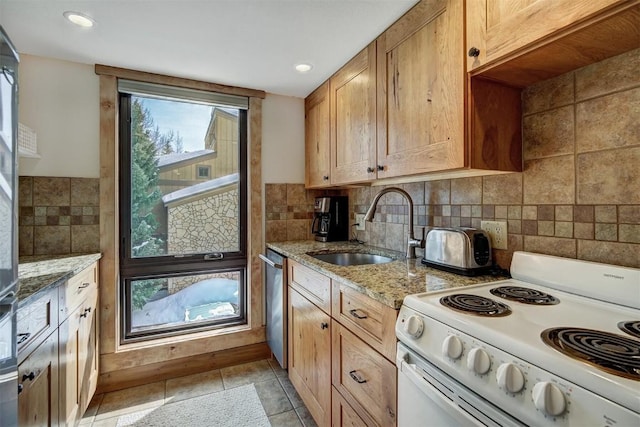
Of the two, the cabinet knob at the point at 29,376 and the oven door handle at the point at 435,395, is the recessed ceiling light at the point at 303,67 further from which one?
the cabinet knob at the point at 29,376

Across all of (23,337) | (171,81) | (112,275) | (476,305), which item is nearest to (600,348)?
(476,305)

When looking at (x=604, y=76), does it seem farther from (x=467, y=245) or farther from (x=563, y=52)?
(x=467, y=245)

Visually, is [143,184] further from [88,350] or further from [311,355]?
[311,355]

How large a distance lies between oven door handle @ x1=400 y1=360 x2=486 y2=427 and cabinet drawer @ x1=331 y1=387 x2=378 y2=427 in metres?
0.36

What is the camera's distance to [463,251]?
1.29 metres

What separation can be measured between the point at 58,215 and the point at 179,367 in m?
1.33

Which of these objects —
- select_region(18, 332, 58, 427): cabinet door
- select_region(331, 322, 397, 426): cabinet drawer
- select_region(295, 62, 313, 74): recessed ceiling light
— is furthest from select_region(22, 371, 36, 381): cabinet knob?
select_region(295, 62, 313, 74): recessed ceiling light

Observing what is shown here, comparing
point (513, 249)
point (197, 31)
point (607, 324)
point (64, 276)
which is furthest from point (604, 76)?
point (64, 276)

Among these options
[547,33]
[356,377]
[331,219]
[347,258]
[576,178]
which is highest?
[547,33]

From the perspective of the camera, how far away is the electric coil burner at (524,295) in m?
0.97

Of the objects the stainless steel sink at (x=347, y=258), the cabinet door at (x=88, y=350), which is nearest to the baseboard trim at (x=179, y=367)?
the cabinet door at (x=88, y=350)

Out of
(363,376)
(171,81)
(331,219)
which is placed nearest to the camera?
(363,376)

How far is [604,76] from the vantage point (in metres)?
1.01

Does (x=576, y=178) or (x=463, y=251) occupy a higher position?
(x=576, y=178)
